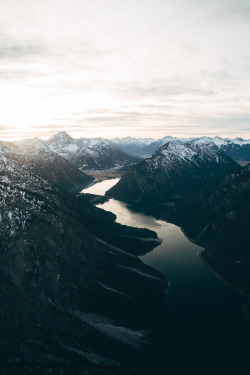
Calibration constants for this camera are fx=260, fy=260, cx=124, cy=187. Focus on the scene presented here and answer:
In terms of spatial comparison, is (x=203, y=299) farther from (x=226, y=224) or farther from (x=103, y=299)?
(x=226, y=224)

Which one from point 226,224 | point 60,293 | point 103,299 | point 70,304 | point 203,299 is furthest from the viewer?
A: point 226,224

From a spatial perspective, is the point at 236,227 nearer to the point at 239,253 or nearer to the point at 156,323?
the point at 239,253

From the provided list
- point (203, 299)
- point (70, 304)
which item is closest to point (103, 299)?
point (70, 304)

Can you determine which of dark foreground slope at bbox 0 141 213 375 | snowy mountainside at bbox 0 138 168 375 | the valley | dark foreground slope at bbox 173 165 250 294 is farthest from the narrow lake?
snowy mountainside at bbox 0 138 168 375

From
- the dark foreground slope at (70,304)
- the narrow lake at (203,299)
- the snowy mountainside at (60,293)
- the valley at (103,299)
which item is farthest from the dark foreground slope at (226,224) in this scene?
the dark foreground slope at (70,304)

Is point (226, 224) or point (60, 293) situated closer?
point (60, 293)
